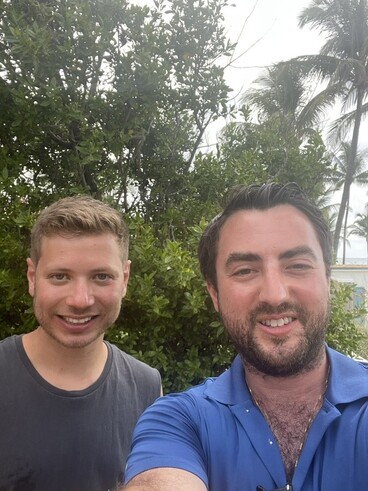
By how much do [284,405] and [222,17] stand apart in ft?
11.3

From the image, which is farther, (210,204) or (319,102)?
(319,102)

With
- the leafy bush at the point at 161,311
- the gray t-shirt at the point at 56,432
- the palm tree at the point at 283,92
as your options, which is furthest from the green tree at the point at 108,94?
the palm tree at the point at 283,92

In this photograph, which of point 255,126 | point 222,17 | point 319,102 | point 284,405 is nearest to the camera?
point 284,405

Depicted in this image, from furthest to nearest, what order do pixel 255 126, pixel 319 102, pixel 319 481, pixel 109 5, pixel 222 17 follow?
pixel 319 102 → pixel 255 126 → pixel 222 17 → pixel 109 5 → pixel 319 481

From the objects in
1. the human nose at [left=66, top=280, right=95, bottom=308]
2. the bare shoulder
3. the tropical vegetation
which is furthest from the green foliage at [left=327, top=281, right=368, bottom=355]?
the bare shoulder

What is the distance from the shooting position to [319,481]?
1.54m

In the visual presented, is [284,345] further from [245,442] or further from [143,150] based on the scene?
[143,150]

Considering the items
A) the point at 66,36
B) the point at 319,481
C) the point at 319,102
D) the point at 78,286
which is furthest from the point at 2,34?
the point at 319,102

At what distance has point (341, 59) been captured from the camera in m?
21.5

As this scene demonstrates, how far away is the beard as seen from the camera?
175cm

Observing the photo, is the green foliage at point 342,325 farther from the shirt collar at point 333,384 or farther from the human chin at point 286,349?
the human chin at point 286,349

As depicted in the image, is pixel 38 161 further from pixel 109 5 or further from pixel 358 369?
pixel 358 369

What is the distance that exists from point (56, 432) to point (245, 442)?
0.83 m

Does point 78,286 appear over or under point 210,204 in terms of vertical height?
under
